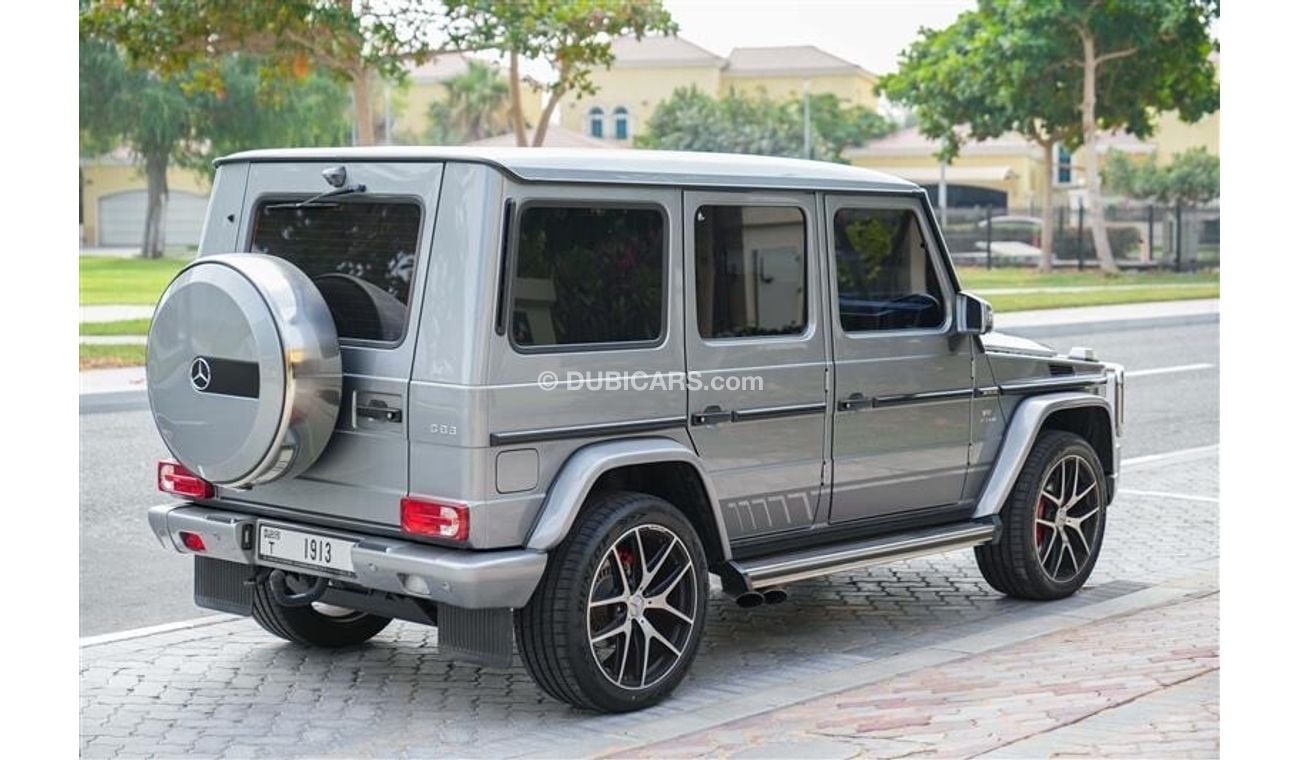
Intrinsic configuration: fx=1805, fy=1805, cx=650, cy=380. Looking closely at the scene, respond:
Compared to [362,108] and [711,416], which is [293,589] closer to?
[711,416]

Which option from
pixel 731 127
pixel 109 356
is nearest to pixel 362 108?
pixel 109 356

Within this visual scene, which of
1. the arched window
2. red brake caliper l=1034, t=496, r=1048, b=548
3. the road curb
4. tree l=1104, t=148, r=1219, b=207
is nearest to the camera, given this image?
the road curb

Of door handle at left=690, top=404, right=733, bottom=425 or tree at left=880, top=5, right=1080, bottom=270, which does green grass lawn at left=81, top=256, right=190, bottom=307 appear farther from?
door handle at left=690, top=404, right=733, bottom=425

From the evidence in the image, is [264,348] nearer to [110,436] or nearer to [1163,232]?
[110,436]

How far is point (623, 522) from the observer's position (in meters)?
6.36

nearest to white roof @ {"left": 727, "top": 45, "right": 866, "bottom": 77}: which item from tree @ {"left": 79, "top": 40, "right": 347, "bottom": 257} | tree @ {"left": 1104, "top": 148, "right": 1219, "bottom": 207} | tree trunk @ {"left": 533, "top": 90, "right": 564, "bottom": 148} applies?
tree @ {"left": 1104, "top": 148, "right": 1219, "bottom": 207}

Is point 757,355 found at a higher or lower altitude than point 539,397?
higher

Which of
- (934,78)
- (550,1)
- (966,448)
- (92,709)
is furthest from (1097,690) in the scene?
(934,78)

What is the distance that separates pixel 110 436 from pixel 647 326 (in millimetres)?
9401

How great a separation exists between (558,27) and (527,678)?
67.1 ft

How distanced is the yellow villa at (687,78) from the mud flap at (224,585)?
262 feet

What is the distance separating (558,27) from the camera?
26.5 metres

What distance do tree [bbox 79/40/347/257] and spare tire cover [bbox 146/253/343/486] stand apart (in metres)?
52.2

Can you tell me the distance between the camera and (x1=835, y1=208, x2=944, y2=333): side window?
296 inches
